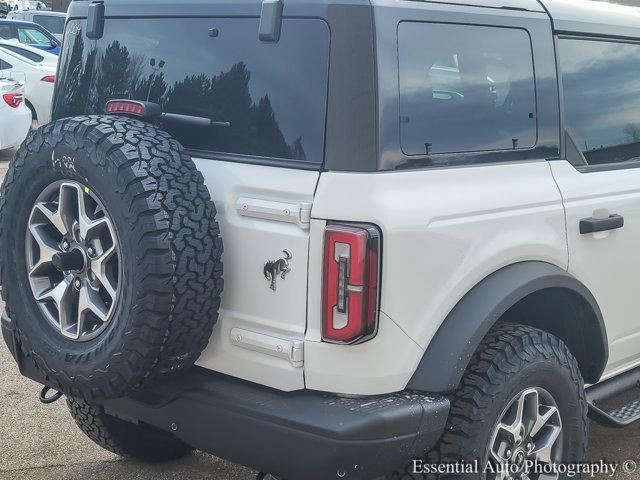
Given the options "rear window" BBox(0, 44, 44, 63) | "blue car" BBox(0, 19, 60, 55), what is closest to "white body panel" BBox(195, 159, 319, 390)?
"rear window" BBox(0, 44, 44, 63)

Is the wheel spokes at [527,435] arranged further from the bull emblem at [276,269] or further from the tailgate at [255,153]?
the bull emblem at [276,269]

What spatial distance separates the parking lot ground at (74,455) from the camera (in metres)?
3.71

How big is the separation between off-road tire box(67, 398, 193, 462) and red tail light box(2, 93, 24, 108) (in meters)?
8.49

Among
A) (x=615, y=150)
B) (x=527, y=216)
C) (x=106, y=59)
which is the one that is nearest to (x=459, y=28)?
(x=527, y=216)

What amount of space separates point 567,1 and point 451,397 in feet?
5.55

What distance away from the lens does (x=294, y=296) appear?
2.62 metres

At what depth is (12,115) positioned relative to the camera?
11344 mm

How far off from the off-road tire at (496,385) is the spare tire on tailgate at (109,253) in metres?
0.84

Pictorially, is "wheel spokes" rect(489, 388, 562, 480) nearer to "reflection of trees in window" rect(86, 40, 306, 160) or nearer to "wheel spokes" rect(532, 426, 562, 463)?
"wheel spokes" rect(532, 426, 562, 463)

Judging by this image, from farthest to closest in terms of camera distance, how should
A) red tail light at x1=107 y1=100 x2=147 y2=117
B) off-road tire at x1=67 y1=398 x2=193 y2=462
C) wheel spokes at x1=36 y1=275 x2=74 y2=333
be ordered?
off-road tire at x1=67 y1=398 x2=193 y2=462 < red tail light at x1=107 y1=100 x2=147 y2=117 < wheel spokes at x1=36 y1=275 x2=74 y2=333

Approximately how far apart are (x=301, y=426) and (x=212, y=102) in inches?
45.3

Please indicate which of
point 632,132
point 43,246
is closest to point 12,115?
point 43,246

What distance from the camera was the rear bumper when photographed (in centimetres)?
249

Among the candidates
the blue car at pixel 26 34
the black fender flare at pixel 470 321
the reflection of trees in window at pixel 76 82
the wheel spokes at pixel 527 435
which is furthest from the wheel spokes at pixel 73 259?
the blue car at pixel 26 34
